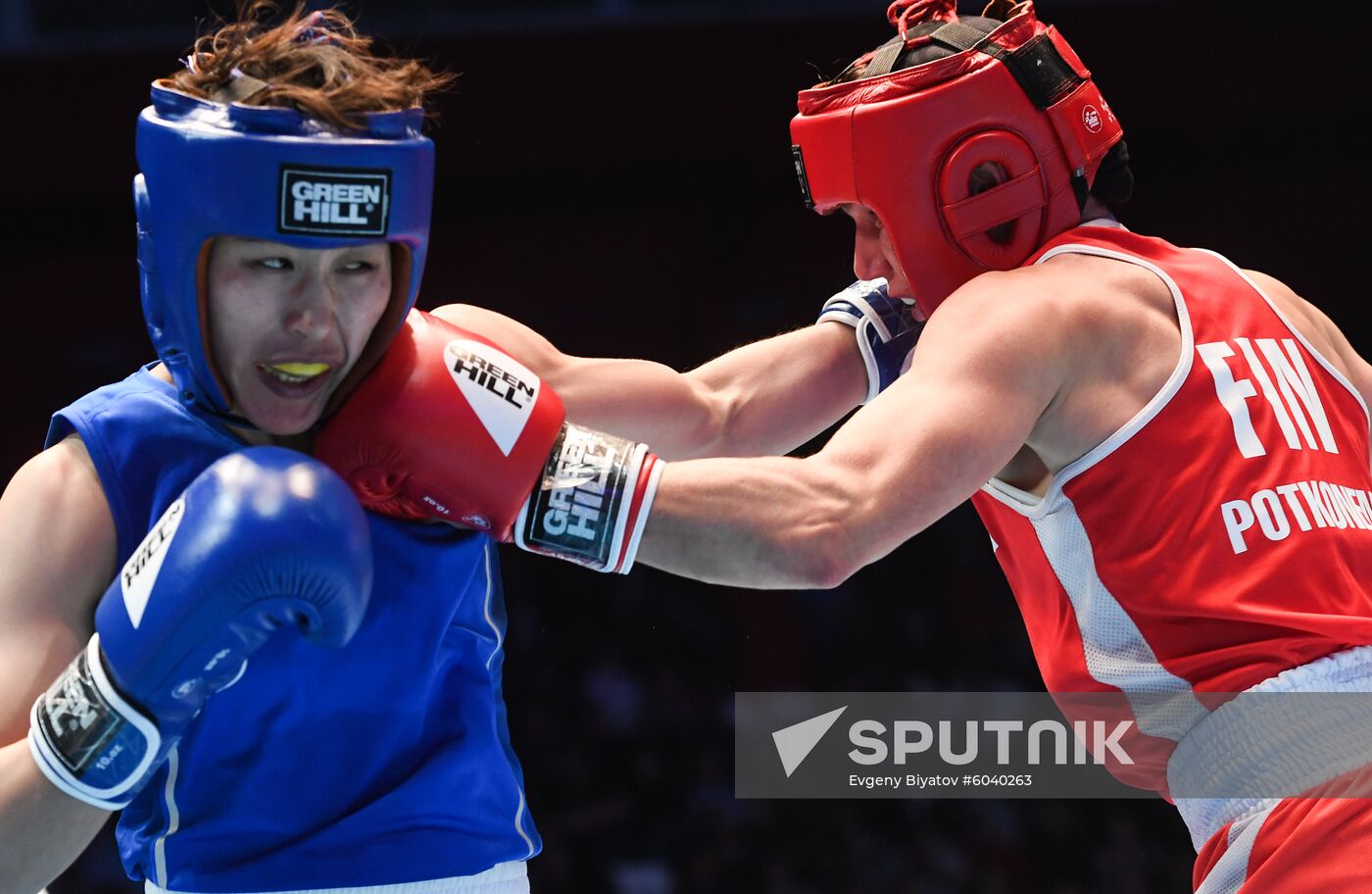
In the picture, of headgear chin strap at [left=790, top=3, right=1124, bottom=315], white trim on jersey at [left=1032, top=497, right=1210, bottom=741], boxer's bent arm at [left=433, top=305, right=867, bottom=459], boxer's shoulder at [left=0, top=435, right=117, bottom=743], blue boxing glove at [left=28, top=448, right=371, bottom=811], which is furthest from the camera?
boxer's bent arm at [left=433, top=305, right=867, bottom=459]

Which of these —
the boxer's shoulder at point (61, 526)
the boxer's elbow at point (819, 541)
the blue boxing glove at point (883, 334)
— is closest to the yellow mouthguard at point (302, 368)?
the boxer's shoulder at point (61, 526)

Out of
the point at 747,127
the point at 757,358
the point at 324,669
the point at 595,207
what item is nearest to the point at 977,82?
the point at 757,358

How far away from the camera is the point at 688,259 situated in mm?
8859

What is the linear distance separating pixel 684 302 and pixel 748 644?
1.95 m

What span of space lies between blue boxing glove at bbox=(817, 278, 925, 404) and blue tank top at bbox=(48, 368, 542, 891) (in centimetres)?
126

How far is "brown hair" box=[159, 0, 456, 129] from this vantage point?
206 cm

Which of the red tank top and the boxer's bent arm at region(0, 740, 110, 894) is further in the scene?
the red tank top

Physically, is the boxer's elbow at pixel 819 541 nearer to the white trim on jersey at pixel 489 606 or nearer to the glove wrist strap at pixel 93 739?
Result: the white trim on jersey at pixel 489 606

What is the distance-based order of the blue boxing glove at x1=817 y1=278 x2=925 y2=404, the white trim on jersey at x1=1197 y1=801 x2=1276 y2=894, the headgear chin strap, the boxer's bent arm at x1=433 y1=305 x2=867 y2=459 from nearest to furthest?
1. the white trim on jersey at x1=1197 y1=801 x2=1276 y2=894
2. the headgear chin strap
3. the boxer's bent arm at x1=433 y1=305 x2=867 y2=459
4. the blue boxing glove at x1=817 y1=278 x2=925 y2=404

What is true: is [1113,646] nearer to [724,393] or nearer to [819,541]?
[819,541]

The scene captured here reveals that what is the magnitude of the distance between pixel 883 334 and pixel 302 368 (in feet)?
4.67

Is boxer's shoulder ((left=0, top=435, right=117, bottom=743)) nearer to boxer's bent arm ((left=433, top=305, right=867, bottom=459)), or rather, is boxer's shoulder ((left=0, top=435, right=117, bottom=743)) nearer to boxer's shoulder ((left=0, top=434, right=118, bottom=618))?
boxer's shoulder ((left=0, top=434, right=118, bottom=618))

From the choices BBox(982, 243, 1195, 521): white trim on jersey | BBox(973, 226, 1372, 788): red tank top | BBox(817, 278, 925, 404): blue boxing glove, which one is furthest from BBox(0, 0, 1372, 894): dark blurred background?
BBox(973, 226, 1372, 788): red tank top

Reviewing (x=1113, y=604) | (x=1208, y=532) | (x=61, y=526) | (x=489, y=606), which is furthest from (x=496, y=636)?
(x=1208, y=532)
